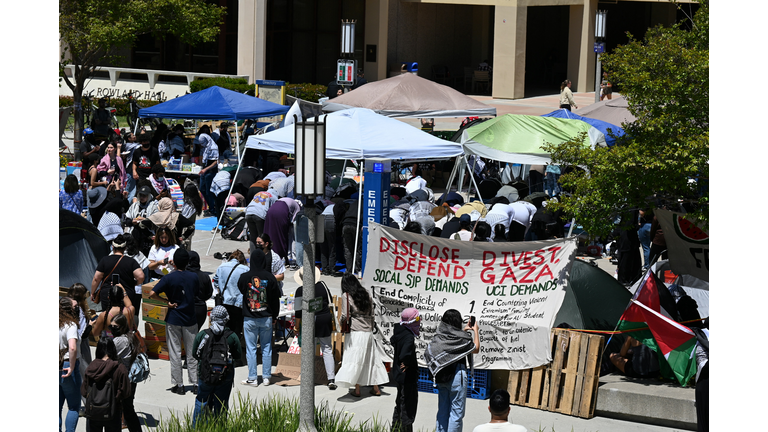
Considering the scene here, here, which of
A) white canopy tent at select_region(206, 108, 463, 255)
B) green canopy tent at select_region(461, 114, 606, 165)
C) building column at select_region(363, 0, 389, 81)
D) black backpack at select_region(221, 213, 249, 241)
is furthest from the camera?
building column at select_region(363, 0, 389, 81)

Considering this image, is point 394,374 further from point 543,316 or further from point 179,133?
point 179,133

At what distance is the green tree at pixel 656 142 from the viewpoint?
9.02 metres

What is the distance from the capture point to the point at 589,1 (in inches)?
1383

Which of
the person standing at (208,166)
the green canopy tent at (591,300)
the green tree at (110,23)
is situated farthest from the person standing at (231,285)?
the green tree at (110,23)

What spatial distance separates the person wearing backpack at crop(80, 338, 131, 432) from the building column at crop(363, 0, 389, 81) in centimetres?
3018

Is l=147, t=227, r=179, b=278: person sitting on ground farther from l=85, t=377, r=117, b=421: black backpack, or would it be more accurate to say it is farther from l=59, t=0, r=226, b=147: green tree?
l=59, t=0, r=226, b=147: green tree

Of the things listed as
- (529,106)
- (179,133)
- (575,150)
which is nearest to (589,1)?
(529,106)

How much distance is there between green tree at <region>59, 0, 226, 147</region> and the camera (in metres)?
22.2

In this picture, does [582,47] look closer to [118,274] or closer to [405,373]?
[118,274]

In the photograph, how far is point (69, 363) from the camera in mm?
8336

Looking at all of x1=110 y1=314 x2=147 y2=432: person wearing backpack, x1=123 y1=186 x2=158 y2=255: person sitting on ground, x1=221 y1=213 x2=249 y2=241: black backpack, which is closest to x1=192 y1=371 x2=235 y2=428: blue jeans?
x1=110 y1=314 x2=147 y2=432: person wearing backpack

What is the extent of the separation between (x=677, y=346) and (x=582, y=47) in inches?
1114

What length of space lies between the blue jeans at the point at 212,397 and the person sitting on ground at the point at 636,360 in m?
4.09

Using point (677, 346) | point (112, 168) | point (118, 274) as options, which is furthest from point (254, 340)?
point (112, 168)
